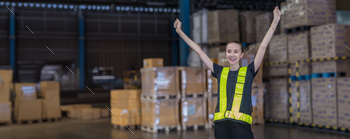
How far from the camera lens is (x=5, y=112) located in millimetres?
10055

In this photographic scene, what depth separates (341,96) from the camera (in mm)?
7039

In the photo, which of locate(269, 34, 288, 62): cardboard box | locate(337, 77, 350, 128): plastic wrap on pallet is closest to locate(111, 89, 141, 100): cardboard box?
locate(269, 34, 288, 62): cardboard box

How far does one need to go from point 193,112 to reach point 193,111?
23 millimetres

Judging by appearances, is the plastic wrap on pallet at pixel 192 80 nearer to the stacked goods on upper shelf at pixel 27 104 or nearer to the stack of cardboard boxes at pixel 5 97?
the stacked goods on upper shelf at pixel 27 104

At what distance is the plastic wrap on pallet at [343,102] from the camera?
692cm

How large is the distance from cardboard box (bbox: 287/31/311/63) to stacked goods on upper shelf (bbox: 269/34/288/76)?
16 cm

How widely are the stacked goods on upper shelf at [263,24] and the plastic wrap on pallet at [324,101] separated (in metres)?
2.10

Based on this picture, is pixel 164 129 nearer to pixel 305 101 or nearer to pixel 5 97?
pixel 305 101

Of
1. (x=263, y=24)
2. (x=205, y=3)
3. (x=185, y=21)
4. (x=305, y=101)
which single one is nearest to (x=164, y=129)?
(x=185, y=21)

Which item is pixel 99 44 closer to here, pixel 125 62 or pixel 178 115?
pixel 125 62

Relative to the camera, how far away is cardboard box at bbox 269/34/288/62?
8.52 m

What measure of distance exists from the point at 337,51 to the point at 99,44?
16.3 meters

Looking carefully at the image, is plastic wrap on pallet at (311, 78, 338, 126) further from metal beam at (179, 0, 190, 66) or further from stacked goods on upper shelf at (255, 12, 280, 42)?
metal beam at (179, 0, 190, 66)

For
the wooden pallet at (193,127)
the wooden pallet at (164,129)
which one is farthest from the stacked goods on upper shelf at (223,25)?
the wooden pallet at (164,129)
